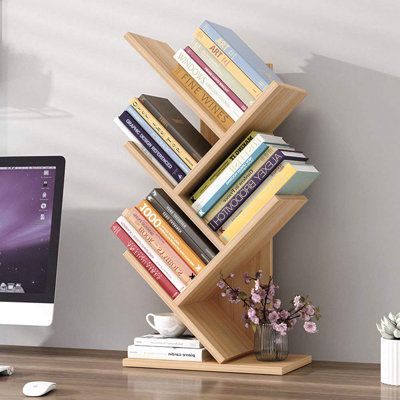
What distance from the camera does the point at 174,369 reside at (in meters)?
1.99

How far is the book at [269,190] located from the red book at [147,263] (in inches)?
7.0

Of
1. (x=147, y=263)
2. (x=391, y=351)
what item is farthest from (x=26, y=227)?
(x=391, y=351)

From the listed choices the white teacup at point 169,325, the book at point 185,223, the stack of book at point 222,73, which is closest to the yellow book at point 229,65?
the stack of book at point 222,73

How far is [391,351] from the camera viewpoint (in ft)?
5.82

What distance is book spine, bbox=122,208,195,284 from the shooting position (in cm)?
199

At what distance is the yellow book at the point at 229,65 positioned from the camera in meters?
1.89

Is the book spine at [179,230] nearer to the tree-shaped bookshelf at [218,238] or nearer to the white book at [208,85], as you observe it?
the tree-shaped bookshelf at [218,238]

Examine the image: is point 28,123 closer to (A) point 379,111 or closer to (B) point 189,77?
(B) point 189,77

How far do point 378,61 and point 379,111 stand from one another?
0.12 metres

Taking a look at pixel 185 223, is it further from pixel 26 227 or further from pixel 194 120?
pixel 26 227

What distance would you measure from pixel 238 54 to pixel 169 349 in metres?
0.70

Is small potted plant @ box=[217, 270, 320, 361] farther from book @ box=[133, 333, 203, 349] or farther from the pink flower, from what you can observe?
book @ box=[133, 333, 203, 349]

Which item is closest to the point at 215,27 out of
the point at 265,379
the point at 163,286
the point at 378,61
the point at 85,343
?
the point at 378,61

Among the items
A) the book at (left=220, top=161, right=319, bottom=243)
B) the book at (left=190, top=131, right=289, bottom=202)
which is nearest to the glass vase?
the book at (left=220, top=161, right=319, bottom=243)
